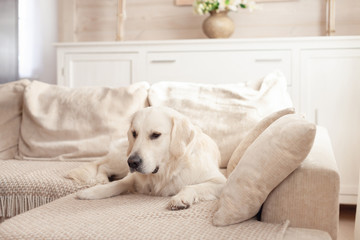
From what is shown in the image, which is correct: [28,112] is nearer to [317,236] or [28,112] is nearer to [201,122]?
[201,122]

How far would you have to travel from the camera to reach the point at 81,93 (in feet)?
8.92

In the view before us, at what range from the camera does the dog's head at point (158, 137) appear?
1770 millimetres

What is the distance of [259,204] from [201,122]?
1004 millimetres

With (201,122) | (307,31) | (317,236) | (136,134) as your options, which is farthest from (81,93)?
(307,31)

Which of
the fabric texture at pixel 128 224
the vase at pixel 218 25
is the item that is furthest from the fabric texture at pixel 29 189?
the vase at pixel 218 25

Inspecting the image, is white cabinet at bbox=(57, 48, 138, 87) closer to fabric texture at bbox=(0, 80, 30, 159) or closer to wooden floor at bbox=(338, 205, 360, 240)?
fabric texture at bbox=(0, 80, 30, 159)

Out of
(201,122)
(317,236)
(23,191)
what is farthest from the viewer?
(201,122)

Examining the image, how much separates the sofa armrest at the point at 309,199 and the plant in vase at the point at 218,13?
87.3 inches

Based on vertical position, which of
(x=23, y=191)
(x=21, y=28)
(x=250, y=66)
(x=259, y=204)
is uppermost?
(x=21, y=28)

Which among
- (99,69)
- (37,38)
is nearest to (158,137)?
(99,69)

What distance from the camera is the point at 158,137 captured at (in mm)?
1809

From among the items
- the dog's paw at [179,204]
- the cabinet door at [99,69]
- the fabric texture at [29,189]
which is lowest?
the fabric texture at [29,189]

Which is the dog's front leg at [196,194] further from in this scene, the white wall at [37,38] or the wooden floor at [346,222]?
the white wall at [37,38]

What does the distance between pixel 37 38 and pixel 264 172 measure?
11.1 feet
